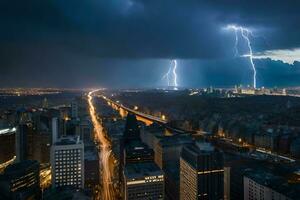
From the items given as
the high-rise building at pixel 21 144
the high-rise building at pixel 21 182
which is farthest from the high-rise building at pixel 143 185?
the high-rise building at pixel 21 144

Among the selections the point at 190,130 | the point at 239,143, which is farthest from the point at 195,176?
the point at 190,130

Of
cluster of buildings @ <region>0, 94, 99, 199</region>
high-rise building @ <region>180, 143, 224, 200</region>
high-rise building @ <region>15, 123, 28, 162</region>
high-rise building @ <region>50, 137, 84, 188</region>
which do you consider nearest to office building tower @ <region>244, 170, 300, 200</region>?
high-rise building @ <region>180, 143, 224, 200</region>

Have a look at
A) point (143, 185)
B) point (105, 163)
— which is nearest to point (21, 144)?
point (105, 163)

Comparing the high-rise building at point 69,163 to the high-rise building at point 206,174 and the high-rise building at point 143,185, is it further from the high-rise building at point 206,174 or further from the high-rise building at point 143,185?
the high-rise building at point 206,174

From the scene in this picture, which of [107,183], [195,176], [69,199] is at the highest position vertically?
[195,176]

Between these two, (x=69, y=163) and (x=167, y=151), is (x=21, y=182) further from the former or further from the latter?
(x=167, y=151)

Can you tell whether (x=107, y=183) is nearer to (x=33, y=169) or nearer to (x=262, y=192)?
(x=33, y=169)
